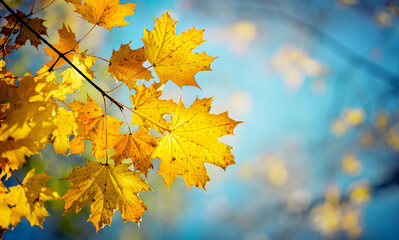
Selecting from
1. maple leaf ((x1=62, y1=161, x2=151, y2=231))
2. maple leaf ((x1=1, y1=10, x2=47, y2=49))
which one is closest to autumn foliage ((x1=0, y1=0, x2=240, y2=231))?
maple leaf ((x1=62, y1=161, x2=151, y2=231))

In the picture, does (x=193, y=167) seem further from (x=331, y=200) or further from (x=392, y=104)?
(x=392, y=104)

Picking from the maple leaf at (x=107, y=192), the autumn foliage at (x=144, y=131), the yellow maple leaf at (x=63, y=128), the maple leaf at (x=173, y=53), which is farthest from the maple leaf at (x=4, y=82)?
the maple leaf at (x=173, y=53)

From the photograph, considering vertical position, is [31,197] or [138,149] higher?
[138,149]

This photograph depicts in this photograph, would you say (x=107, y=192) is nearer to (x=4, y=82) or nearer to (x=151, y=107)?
(x=151, y=107)

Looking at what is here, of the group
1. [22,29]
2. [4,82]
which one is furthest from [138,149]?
[22,29]

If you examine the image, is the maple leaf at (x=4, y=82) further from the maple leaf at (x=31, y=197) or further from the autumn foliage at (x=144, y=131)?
the maple leaf at (x=31, y=197)
